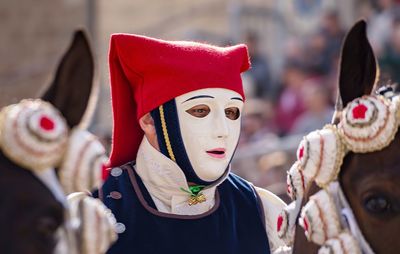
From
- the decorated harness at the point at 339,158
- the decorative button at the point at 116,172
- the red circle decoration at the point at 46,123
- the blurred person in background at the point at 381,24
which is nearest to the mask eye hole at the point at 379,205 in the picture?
the decorated harness at the point at 339,158

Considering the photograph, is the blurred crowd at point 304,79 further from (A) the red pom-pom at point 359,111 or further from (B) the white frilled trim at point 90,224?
(B) the white frilled trim at point 90,224

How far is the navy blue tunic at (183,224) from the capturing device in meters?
4.28

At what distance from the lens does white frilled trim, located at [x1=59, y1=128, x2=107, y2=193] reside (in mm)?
3236

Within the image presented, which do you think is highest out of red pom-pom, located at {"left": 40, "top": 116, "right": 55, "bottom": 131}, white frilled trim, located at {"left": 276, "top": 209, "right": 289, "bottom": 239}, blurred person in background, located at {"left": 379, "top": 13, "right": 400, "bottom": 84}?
blurred person in background, located at {"left": 379, "top": 13, "right": 400, "bottom": 84}

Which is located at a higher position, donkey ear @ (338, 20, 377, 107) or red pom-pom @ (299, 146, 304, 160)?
donkey ear @ (338, 20, 377, 107)

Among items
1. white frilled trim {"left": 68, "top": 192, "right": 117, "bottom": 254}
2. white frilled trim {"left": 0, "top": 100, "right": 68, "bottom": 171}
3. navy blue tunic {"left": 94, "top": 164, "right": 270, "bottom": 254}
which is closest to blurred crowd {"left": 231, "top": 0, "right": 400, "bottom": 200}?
navy blue tunic {"left": 94, "top": 164, "right": 270, "bottom": 254}

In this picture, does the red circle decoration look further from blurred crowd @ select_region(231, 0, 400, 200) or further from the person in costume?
blurred crowd @ select_region(231, 0, 400, 200)

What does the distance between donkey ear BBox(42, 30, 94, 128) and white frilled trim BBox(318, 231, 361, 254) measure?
0.95m

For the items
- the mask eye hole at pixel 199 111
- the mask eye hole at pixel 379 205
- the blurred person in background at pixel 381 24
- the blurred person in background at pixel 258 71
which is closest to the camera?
the mask eye hole at pixel 379 205

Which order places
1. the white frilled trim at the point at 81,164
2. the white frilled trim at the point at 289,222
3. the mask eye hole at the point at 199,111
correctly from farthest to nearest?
the mask eye hole at the point at 199,111 → the white frilled trim at the point at 289,222 → the white frilled trim at the point at 81,164

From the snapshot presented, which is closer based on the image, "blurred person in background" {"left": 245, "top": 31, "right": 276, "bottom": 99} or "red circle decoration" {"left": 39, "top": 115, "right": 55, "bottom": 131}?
"red circle decoration" {"left": 39, "top": 115, "right": 55, "bottom": 131}

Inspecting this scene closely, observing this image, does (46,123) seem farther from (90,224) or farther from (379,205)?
(379,205)

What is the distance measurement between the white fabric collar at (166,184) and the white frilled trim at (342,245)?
816 mm

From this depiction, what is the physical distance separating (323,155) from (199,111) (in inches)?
29.7
